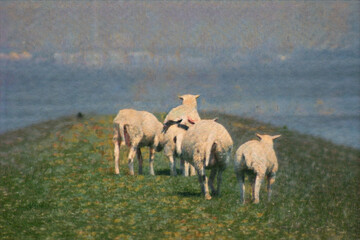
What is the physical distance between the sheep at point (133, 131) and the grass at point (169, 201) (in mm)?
1898

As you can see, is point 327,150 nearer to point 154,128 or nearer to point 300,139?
point 300,139

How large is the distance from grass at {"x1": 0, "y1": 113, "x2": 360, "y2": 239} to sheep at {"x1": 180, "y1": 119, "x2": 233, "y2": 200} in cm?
153

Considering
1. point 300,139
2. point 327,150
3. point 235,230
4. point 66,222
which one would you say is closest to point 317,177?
→ point 327,150

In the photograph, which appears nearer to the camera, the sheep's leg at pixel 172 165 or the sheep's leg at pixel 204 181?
the sheep's leg at pixel 204 181

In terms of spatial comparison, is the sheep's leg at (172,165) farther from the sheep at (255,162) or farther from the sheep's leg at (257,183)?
the sheep's leg at (257,183)

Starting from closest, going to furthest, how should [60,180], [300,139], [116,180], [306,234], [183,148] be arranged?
[306,234] < [183,148] < [116,180] < [60,180] < [300,139]

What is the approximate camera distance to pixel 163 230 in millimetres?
16656

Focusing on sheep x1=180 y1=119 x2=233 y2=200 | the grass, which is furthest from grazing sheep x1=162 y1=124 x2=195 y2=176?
sheep x1=180 y1=119 x2=233 y2=200

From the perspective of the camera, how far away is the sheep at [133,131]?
27.4m

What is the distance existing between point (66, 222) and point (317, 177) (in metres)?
15.3

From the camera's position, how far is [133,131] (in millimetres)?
27469

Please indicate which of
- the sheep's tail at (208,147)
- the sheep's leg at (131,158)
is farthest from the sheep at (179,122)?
the sheep's tail at (208,147)

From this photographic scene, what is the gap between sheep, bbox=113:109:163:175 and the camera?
89.9 feet

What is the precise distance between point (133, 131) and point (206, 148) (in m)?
8.59
